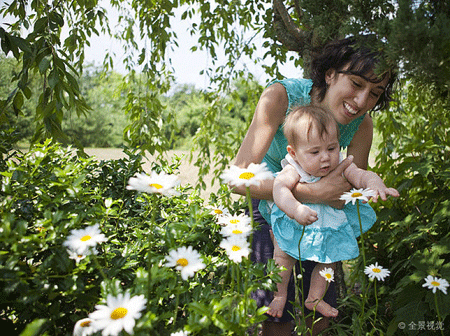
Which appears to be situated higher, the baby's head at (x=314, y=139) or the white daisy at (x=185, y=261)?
the baby's head at (x=314, y=139)

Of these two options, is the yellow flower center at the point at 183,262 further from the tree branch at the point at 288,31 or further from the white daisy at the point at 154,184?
the tree branch at the point at 288,31

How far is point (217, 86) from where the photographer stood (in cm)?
373

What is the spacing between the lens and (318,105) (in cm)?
154

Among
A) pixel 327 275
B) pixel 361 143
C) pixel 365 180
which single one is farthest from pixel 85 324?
pixel 361 143

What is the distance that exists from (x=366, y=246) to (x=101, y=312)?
2.01m

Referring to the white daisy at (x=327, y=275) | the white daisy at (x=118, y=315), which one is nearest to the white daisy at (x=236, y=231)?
the white daisy at (x=118, y=315)

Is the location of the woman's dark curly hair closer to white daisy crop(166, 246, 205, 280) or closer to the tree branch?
the tree branch

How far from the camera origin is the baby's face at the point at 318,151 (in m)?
1.35

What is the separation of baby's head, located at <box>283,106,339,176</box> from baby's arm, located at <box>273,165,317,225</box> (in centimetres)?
6

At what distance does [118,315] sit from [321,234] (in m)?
0.87

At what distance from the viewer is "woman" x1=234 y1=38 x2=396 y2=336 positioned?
1.37m

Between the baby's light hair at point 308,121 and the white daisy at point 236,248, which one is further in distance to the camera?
the baby's light hair at point 308,121

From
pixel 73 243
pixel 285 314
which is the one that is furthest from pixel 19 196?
pixel 285 314

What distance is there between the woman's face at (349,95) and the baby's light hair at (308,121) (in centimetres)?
7
